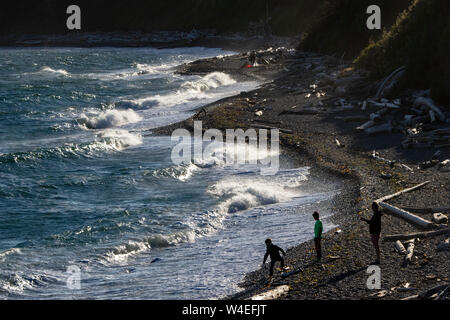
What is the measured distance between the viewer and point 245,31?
102m

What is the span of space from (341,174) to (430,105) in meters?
7.58

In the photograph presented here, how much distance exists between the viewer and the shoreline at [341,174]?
1384 cm

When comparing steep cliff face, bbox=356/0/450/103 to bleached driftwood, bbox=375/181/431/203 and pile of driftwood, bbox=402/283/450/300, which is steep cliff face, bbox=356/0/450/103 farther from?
pile of driftwood, bbox=402/283/450/300

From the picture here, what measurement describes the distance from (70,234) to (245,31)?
8559 centimetres

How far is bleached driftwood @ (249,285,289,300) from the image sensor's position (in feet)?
44.3

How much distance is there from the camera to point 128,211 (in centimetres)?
2169

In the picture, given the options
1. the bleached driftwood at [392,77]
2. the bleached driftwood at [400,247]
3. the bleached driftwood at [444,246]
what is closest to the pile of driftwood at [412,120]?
the bleached driftwood at [392,77]

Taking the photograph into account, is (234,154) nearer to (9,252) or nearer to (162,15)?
(9,252)

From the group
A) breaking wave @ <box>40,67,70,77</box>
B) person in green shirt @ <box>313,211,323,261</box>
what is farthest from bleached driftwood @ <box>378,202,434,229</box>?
breaking wave @ <box>40,67,70,77</box>

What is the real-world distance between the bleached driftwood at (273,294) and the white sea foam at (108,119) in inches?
1071

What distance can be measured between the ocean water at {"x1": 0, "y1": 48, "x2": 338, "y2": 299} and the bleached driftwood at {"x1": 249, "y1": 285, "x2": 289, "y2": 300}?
135 centimetres

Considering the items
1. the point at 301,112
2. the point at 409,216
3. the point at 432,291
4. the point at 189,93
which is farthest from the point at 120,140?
the point at 432,291

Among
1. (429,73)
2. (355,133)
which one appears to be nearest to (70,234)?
(355,133)
